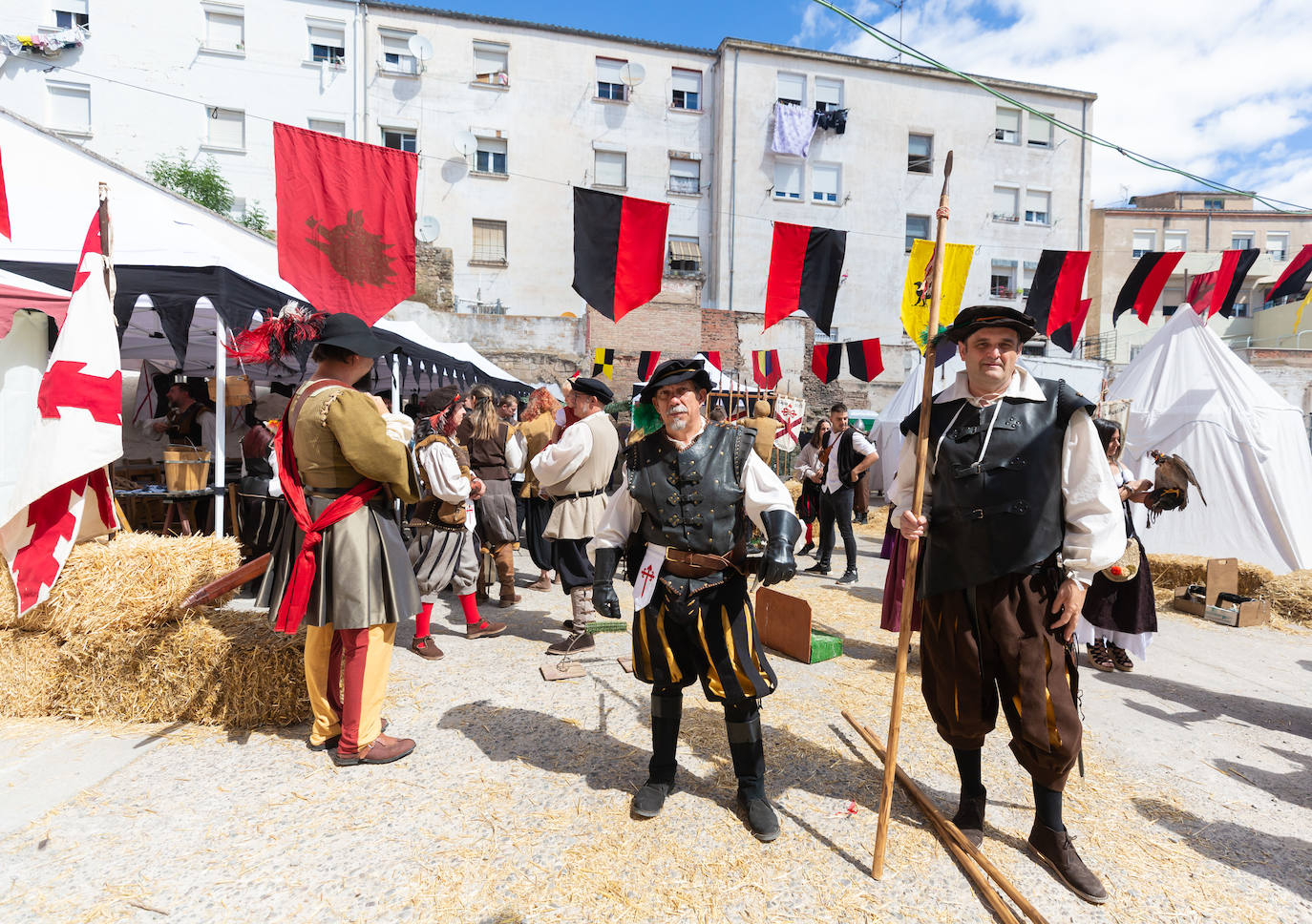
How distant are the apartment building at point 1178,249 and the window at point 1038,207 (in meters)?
5.53

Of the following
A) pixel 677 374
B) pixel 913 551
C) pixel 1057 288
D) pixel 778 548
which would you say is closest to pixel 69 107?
pixel 677 374

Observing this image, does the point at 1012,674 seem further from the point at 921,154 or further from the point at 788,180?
the point at 921,154

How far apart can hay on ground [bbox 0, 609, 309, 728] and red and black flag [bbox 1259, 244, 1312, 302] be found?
11.2 metres

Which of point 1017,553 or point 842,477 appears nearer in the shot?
point 1017,553

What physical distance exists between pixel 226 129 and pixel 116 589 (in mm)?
24462

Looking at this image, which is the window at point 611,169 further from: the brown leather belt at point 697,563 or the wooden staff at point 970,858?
the wooden staff at point 970,858

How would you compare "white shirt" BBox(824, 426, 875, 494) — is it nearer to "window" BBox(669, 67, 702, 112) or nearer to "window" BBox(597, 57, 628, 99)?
"window" BBox(669, 67, 702, 112)

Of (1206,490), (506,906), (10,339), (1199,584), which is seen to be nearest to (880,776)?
(506,906)

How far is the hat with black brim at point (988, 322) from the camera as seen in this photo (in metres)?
2.33

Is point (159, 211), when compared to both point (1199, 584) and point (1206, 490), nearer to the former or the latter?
point (1199, 584)

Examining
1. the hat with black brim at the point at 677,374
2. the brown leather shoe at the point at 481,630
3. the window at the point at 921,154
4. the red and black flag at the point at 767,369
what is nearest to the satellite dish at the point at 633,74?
the window at the point at 921,154

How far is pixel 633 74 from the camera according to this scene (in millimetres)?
23266

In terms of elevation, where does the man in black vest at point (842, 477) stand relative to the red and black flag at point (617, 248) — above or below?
below

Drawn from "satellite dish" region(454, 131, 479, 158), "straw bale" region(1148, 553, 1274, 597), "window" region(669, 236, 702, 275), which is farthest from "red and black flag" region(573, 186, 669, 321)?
"satellite dish" region(454, 131, 479, 158)
